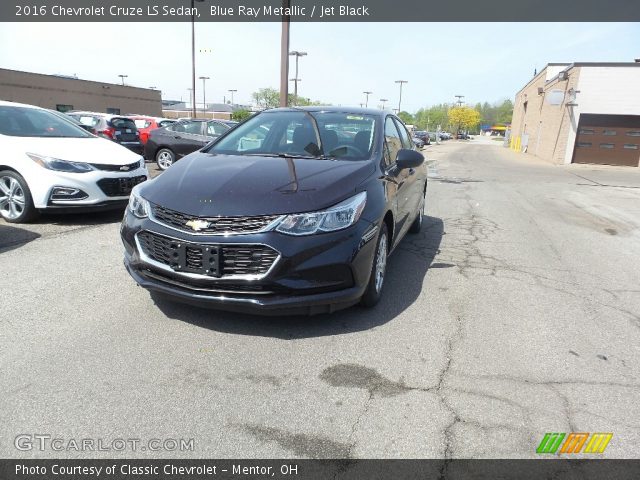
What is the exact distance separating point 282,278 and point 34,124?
5654 mm

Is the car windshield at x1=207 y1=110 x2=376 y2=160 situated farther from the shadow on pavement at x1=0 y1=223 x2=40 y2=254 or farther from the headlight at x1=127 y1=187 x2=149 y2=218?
the shadow on pavement at x1=0 y1=223 x2=40 y2=254

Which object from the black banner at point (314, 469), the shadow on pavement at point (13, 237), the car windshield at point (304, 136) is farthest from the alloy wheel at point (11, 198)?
the black banner at point (314, 469)

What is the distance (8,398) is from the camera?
2467mm

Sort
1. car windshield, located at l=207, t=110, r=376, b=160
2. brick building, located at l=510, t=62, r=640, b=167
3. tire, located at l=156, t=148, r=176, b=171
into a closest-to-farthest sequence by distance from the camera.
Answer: car windshield, located at l=207, t=110, r=376, b=160, tire, located at l=156, t=148, r=176, b=171, brick building, located at l=510, t=62, r=640, b=167

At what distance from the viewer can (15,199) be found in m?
5.91

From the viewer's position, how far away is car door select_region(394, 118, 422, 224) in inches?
191

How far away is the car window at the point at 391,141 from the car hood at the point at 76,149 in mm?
3757

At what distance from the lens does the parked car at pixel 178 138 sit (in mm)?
12289

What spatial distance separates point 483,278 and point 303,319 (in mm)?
2330

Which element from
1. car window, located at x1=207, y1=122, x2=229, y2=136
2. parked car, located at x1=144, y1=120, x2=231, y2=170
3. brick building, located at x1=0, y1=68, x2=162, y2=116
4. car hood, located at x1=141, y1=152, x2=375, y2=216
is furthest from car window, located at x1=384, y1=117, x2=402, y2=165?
brick building, located at x1=0, y1=68, x2=162, y2=116

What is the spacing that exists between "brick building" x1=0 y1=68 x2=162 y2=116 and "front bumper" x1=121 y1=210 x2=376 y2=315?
1479 inches

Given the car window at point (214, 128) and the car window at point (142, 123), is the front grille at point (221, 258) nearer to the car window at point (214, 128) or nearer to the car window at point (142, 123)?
the car window at point (214, 128)

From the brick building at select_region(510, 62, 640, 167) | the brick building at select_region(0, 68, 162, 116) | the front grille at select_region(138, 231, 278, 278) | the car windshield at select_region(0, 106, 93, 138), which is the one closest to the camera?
the front grille at select_region(138, 231, 278, 278)

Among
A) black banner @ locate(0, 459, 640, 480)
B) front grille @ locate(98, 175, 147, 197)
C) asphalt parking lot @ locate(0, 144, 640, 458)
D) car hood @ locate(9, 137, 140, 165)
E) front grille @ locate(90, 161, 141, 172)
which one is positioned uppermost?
car hood @ locate(9, 137, 140, 165)
